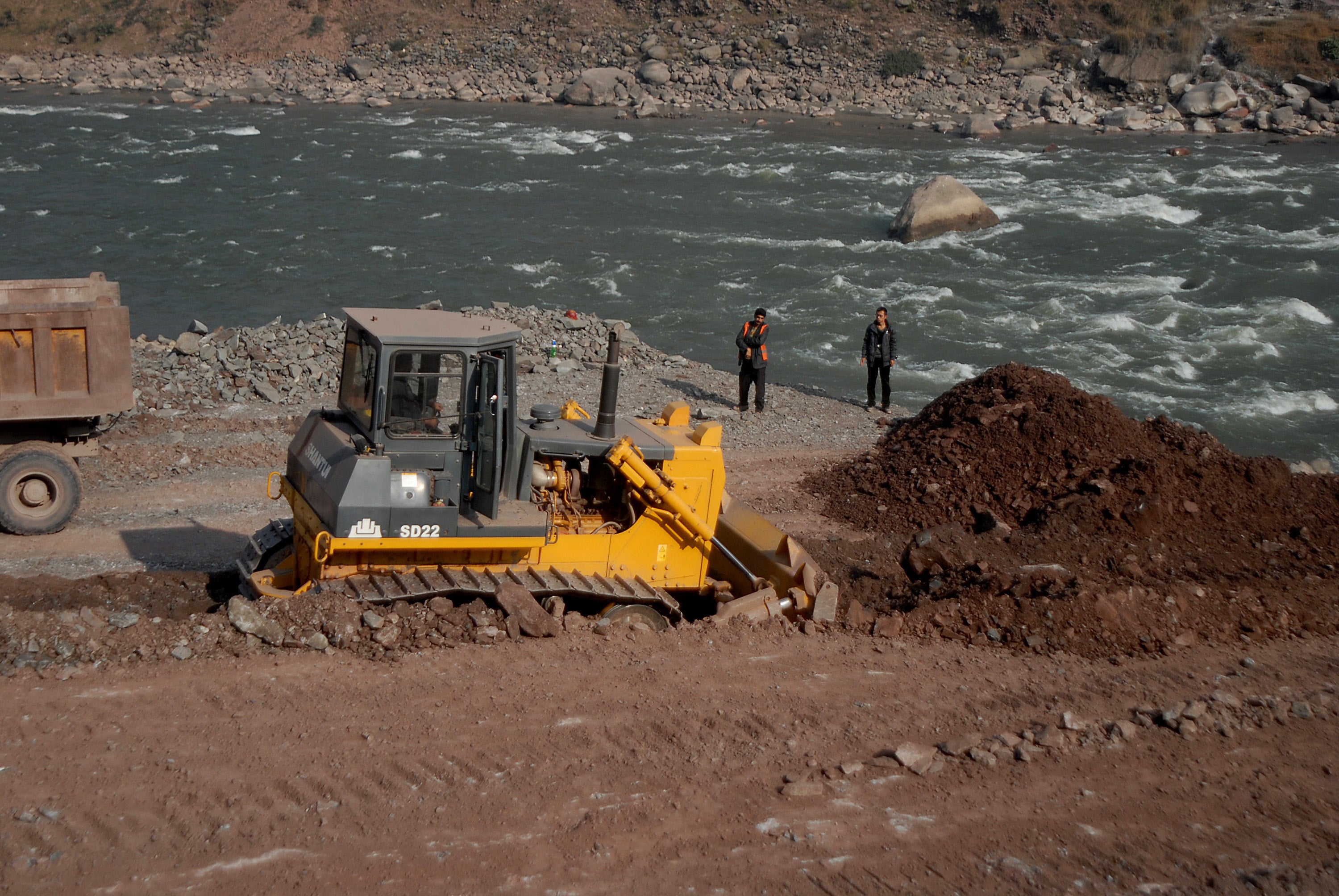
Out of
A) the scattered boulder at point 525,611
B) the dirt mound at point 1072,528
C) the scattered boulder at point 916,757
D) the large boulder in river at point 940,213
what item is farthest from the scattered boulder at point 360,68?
the scattered boulder at point 916,757

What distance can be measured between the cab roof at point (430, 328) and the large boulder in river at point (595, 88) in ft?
148

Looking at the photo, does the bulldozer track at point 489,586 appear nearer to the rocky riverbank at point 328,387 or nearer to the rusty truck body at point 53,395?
the rusty truck body at point 53,395

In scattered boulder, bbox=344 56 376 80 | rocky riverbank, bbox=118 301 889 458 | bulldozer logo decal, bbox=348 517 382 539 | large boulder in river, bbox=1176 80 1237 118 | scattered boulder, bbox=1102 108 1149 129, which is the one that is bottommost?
rocky riverbank, bbox=118 301 889 458

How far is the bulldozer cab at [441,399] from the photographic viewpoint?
7.41m

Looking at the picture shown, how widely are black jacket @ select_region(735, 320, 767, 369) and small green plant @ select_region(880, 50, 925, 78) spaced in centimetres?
4106

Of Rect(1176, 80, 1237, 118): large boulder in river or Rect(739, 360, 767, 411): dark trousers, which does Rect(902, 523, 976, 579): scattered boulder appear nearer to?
Rect(739, 360, 767, 411): dark trousers

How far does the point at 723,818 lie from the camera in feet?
19.9

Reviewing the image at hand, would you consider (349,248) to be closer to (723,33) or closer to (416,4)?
(723,33)

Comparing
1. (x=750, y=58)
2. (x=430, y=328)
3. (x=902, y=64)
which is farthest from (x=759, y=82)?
(x=430, y=328)

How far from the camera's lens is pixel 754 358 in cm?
1520

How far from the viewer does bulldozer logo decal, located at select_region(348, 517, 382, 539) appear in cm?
739

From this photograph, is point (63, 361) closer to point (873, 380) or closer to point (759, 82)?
point (873, 380)

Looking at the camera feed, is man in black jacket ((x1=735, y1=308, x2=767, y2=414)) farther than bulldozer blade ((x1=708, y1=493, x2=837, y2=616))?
Yes

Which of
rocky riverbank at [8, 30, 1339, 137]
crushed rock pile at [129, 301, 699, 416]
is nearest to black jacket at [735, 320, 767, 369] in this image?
crushed rock pile at [129, 301, 699, 416]
